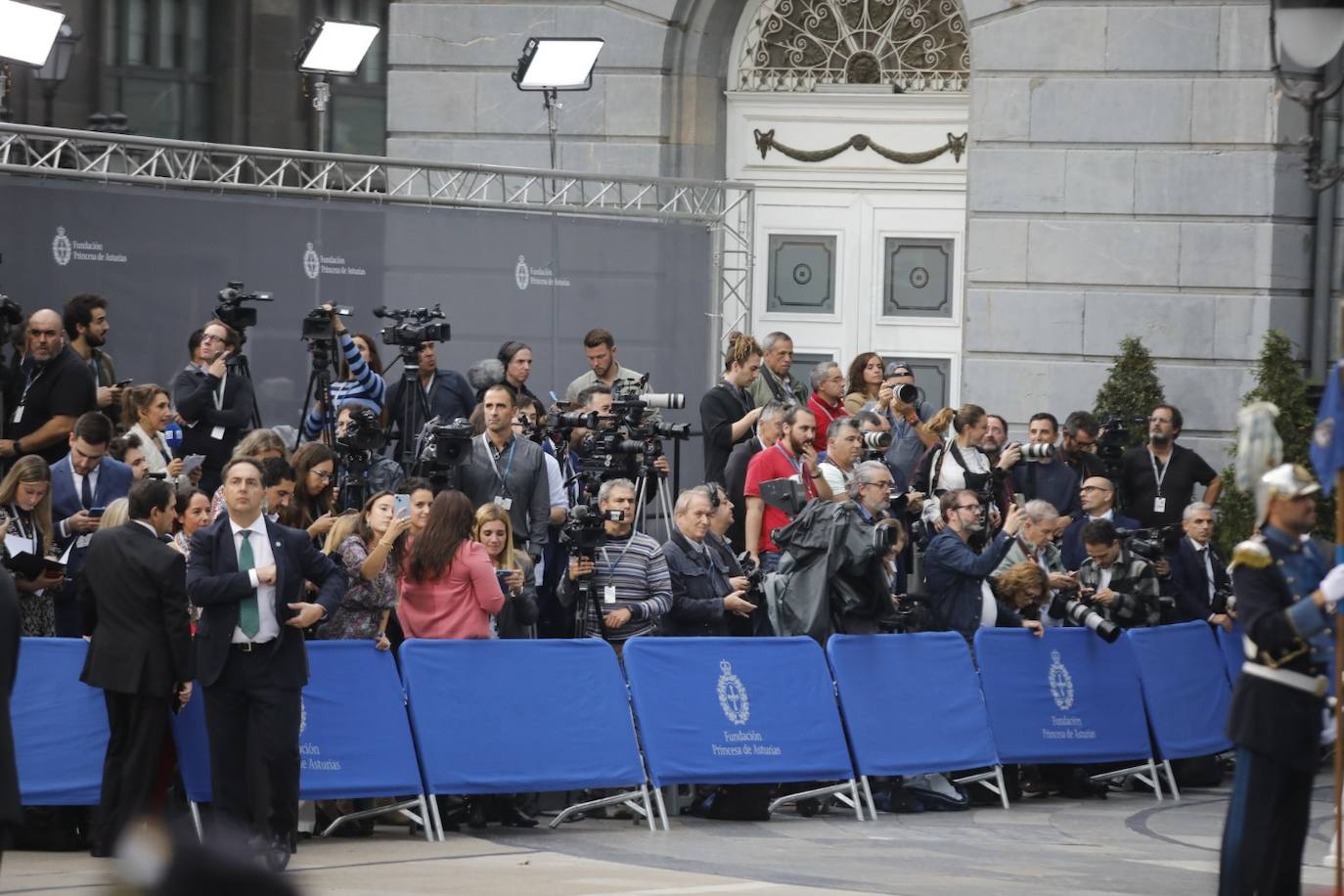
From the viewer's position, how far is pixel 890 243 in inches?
789

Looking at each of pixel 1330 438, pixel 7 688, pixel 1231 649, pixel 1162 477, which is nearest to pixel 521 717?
pixel 1330 438

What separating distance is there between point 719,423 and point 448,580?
3.98 m

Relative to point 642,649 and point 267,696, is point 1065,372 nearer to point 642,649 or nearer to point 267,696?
point 642,649

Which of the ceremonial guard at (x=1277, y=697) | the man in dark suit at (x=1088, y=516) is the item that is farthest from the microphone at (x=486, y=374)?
the ceremonial guard at (x=1277, y=697)

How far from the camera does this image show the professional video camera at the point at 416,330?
14016 mm

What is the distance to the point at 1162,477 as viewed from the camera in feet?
53.8

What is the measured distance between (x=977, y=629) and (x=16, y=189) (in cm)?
688

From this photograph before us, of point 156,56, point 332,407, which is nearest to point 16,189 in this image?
point 332,407

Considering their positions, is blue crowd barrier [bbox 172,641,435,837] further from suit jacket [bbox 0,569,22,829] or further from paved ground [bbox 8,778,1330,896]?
suit jacket [bbox 0,569,22,829]

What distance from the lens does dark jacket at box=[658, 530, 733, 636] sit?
12477 mm

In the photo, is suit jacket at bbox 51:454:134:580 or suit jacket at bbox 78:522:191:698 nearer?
suit jacket at bbox 78:522:191:698

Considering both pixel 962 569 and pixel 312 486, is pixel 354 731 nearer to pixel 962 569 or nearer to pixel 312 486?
pixel 312 486

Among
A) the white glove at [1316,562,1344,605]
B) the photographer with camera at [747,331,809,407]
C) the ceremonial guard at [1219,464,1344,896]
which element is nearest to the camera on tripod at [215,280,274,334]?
the photographer with camera at [747,331,809,407]

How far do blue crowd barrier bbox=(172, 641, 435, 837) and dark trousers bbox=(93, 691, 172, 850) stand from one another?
801mm
